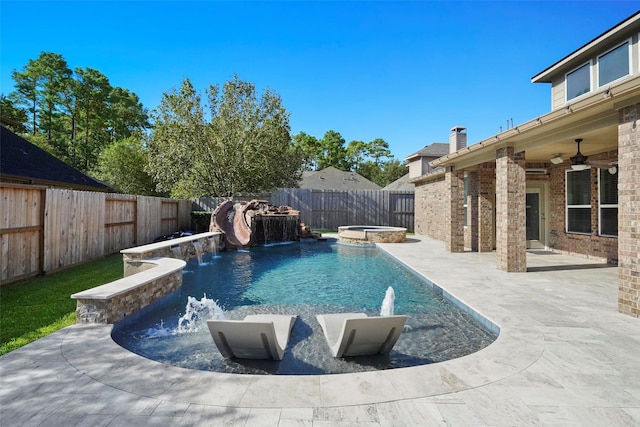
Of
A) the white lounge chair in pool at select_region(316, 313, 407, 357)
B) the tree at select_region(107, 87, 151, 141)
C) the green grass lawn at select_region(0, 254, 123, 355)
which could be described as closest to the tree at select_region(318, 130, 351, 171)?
the tree at select_region(107, 87, 151, 141)

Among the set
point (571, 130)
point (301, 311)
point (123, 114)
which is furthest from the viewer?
point (123, 114)

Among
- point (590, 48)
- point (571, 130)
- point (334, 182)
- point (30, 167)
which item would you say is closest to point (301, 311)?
point (571, 130)

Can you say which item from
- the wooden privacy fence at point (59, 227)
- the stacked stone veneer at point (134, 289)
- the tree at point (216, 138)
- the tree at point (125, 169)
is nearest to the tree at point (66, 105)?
the tree at point (125, 169)

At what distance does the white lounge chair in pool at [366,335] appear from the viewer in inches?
125

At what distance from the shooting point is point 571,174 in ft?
31.0

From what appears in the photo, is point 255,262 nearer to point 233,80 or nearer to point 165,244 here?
point 165,244

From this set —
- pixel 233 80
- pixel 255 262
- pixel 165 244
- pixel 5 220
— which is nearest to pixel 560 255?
pixel 255 262

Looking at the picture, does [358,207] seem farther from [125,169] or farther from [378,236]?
[125,169]

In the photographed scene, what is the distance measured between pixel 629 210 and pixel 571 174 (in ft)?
20.2

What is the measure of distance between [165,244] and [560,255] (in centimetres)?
1118

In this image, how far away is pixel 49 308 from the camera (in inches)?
184

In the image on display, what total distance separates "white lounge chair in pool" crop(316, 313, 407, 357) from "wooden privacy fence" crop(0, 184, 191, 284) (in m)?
6.27

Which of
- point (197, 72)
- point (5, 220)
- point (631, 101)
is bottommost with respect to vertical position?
point (5, 220)

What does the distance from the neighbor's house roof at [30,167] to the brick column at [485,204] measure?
14.4 meters
